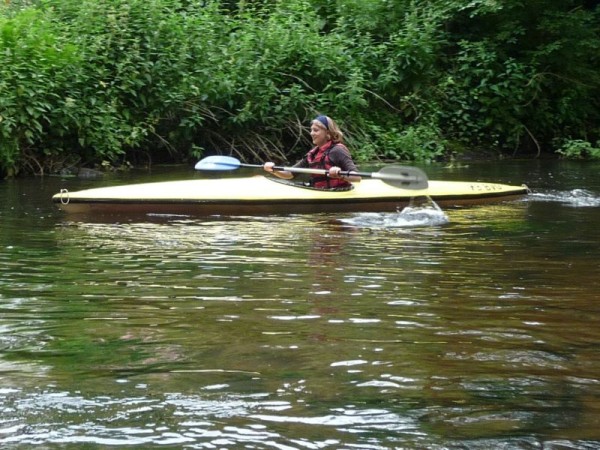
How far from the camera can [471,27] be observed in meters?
17.8

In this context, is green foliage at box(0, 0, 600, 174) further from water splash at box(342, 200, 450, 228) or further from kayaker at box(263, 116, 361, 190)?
water splash at box(342, 200, 450, 228)

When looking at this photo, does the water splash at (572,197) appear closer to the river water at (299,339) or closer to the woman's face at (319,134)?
the river water at (299,339)

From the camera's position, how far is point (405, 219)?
823cm

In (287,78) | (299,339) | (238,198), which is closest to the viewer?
(299,339)

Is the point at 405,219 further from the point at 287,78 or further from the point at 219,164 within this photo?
the point at 287,78

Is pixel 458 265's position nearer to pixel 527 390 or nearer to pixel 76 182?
pixel 527 390

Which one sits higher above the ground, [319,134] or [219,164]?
[319,134]

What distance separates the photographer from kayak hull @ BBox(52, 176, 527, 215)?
832cm

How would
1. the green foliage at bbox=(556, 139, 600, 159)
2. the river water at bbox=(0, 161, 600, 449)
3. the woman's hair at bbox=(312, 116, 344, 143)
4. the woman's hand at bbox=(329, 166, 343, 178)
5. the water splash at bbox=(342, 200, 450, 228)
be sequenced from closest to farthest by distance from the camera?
the river water at bbox=(0, 161, 600, 449) → the water splash at bbox=(342, 200, 450, 228) → the woman's hand at bbox=(329, 166, 343, 178) → the woman's hair at bbox=(312, 116, 344, 143) → the green foliage at bbox=(556, 139, 600, 159)

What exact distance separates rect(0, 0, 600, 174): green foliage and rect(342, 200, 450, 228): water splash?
16.7 ft

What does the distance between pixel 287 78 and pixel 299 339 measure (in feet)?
37.9

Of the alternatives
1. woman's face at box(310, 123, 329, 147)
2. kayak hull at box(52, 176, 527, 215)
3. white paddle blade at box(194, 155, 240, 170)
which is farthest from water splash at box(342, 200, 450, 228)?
white paddle blade at box(194, 155, 240, 170)

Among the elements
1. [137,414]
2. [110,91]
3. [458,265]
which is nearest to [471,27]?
[110,91]

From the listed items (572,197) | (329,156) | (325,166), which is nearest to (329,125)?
(329,156)
